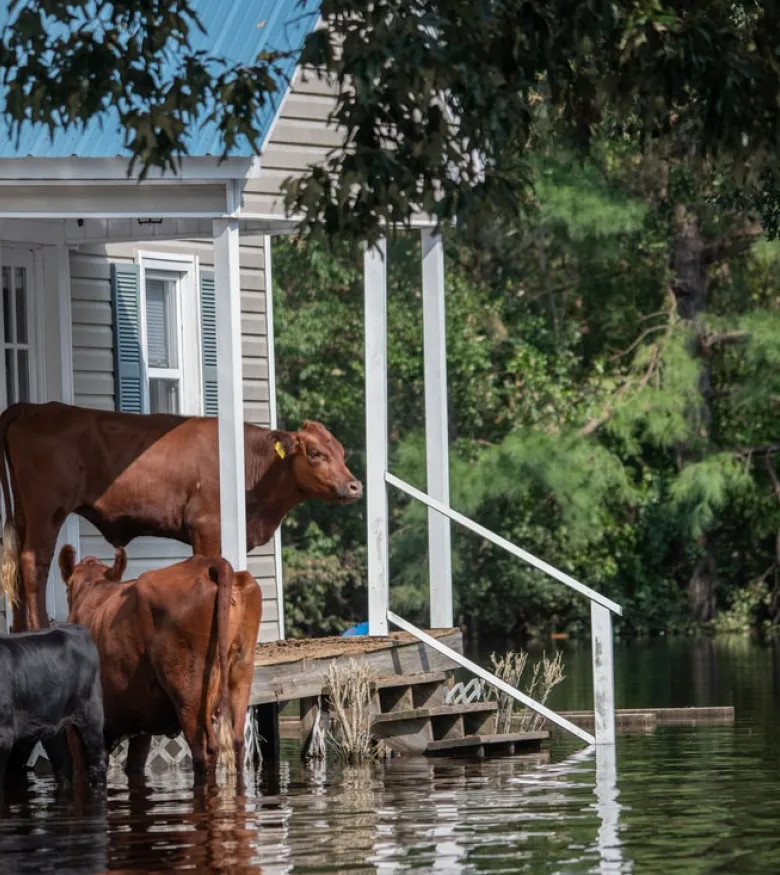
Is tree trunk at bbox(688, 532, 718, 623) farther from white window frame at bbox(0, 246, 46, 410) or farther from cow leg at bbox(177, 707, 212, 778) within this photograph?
cow leg at bbox(177, 707, 212, 778)

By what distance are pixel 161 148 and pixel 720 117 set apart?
9.63 feet

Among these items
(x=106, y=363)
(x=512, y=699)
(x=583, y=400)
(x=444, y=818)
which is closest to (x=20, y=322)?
(x=106, y=363)

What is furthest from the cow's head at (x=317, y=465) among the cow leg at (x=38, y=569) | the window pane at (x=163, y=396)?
the window pane at (x=163, y=396)

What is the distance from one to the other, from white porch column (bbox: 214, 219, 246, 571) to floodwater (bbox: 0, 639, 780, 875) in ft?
5.85

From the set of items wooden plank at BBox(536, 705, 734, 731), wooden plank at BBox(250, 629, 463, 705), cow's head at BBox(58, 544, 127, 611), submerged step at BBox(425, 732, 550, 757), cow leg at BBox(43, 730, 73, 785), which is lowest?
wooden plank at BBox(536, 705, 734, 731)

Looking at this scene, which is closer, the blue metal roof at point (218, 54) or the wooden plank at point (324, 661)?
the blue metal roof at point (218, 54)

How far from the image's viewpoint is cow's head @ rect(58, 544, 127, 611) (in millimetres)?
14531

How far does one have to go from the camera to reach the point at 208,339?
18125 mm

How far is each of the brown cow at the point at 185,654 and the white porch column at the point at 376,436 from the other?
94.0 inches

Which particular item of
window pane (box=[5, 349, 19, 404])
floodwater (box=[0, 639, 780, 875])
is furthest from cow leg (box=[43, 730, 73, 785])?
window pane (box=[5, 349, 19, 404])

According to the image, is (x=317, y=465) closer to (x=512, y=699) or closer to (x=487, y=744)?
(x=512, y=699)

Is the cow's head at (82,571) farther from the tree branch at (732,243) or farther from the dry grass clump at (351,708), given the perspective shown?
the tree branch at (732,243)

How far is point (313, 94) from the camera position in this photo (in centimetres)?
1545

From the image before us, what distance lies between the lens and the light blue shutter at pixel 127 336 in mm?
17234
